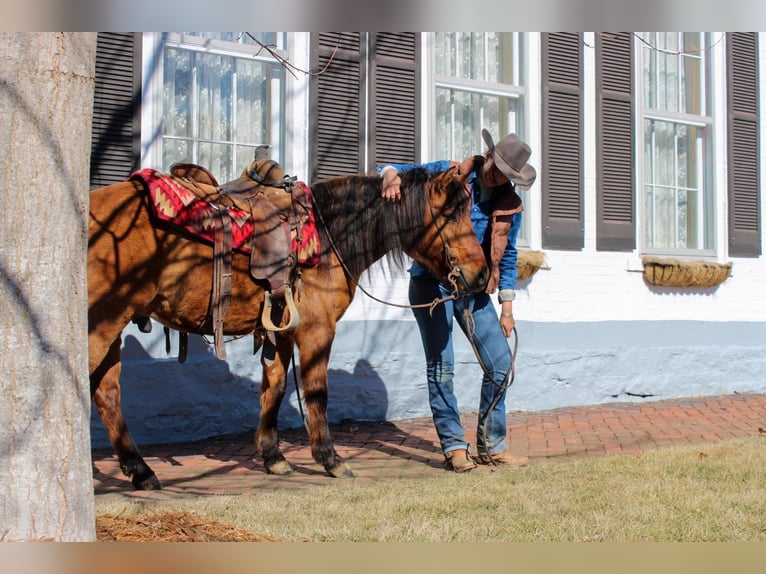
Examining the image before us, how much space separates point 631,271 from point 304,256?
18.1ft

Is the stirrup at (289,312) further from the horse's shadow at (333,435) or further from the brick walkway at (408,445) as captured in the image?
the brick walkway at (408,445)

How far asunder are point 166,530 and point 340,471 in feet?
6.57

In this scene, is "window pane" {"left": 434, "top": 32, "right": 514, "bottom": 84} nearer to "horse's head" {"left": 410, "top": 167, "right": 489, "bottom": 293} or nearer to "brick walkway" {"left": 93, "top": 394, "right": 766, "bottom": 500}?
"brick walkway" {"left": 93, "top": 394, "right": 766, "bottom": 500}

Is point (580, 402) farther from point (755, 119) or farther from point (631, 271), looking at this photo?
point (755, 119)

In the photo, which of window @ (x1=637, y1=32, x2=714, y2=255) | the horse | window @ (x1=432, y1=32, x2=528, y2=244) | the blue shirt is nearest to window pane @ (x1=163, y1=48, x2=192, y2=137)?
the horse

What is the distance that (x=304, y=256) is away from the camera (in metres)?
5.36

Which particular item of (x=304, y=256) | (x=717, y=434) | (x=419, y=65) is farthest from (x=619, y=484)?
(x=419, y=65)

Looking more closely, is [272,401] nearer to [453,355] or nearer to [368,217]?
[453,355]

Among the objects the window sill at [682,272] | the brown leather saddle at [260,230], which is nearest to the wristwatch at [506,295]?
the brown leather saddle at [260,230]

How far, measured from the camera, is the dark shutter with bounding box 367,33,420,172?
27.9 feet

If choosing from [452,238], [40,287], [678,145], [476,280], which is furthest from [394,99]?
[40,287]

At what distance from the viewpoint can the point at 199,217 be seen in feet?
16.3

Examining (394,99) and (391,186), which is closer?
(391,186)

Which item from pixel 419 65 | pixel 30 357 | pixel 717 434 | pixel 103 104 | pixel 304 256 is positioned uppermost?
pixel 419 65
